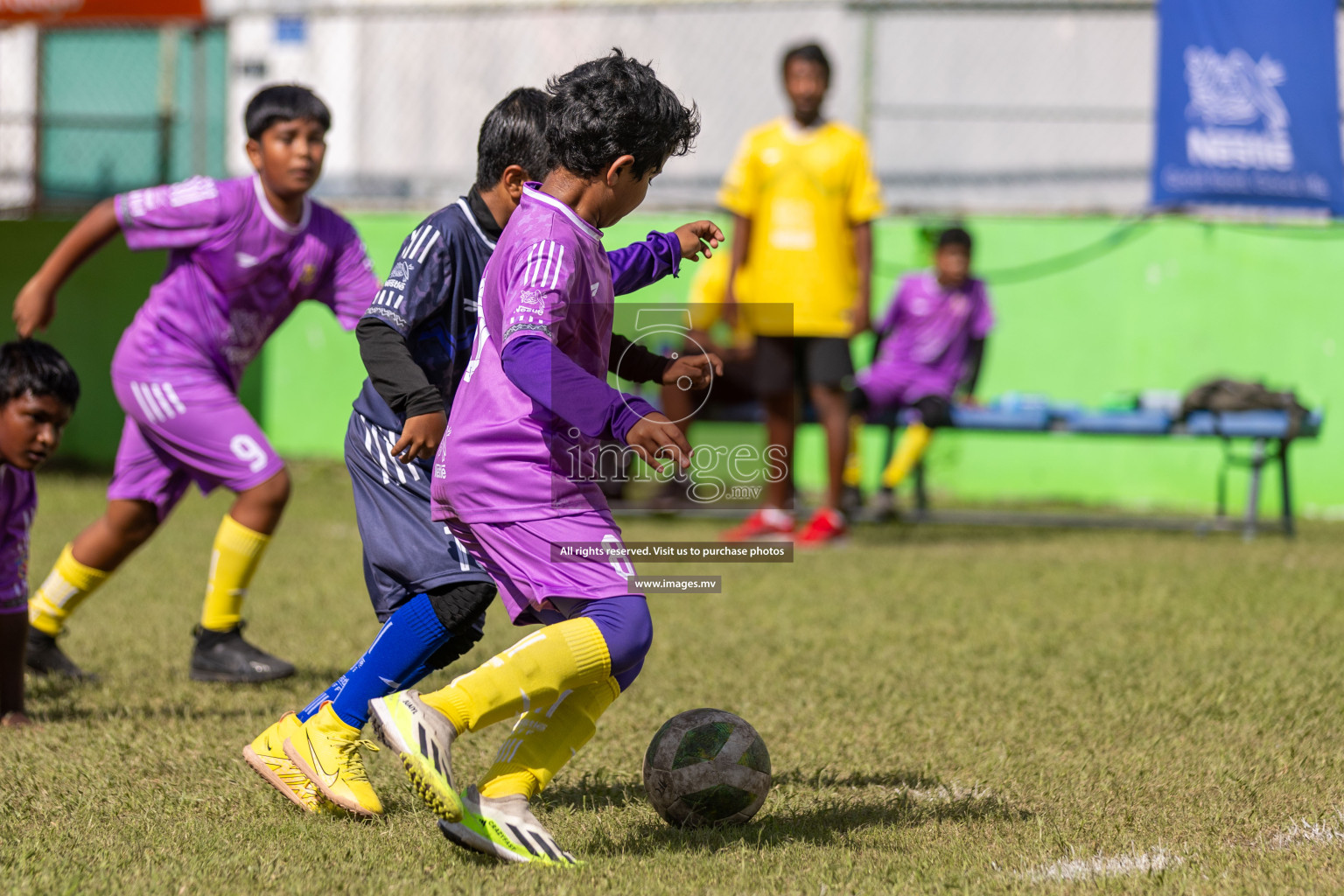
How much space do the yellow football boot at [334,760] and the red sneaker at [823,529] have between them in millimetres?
4882

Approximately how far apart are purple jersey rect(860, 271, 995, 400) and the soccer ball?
6114 millimetres

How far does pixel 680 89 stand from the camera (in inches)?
429

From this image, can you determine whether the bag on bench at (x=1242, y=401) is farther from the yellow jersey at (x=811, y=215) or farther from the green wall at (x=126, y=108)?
the green wall at (x=126, y=108)

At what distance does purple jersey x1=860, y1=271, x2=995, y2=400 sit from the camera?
30.8 ft

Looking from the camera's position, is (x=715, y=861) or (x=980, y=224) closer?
(x=715, y=861)

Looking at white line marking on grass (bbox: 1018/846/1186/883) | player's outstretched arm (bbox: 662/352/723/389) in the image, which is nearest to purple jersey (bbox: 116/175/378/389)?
player's outstretched arm (bbox: 662/352/723/389)

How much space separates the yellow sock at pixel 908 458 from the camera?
30.3 ft

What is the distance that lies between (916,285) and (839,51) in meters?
2.12

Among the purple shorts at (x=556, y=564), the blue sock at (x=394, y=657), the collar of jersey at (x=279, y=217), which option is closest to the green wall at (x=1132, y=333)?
the collar of jersey at (x=279, y=217)

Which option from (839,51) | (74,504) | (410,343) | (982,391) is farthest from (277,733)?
(839,51)

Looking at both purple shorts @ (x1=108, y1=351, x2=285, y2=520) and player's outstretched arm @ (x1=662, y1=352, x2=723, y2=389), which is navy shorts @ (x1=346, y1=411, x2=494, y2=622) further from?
purple shorts @ (x1=108, y1=351, x2=285, y2=520)

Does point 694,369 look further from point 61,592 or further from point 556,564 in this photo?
point 61,592

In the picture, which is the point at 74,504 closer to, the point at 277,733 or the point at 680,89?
the point at 680,89

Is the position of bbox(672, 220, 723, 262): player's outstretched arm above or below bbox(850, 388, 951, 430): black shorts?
above
